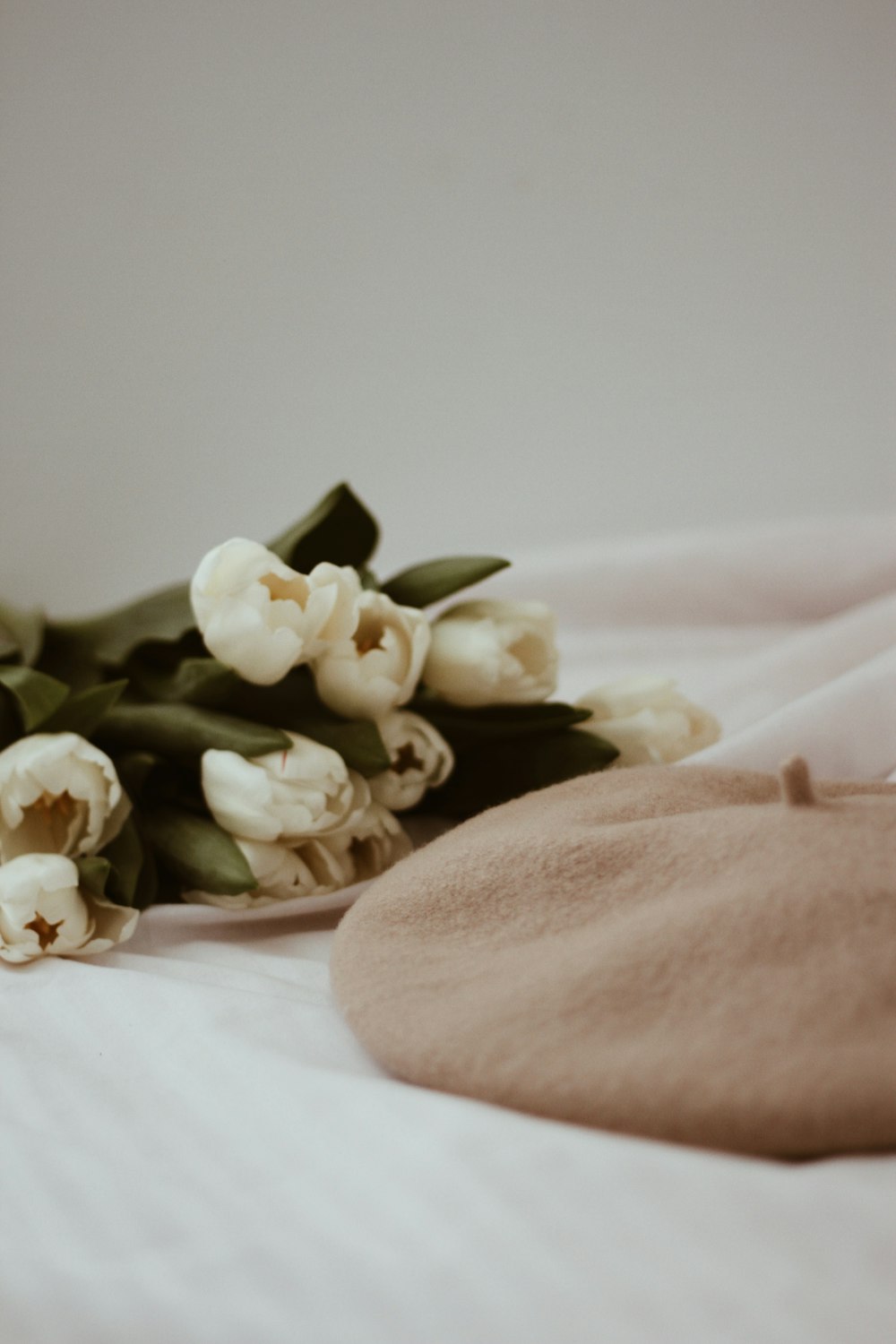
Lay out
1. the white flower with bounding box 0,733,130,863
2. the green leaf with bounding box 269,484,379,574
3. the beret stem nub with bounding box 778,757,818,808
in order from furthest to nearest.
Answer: the green leaf with bounding box 269,484,379,574 < the white flower with bounding box 0,733,130,863 < the beret stem nub with bounding box 778,757,818,808

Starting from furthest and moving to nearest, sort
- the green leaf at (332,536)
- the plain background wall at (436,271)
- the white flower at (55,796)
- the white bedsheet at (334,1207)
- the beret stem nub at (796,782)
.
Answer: the plain background wall at (436,271), the green leaf at (332,536), the white flower at (55,796), the beret stem nub at (796,782), the white bedsheet at (334,1207)

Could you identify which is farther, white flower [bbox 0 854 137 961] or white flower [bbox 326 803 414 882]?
white flower [bbox 326 803 414 882]

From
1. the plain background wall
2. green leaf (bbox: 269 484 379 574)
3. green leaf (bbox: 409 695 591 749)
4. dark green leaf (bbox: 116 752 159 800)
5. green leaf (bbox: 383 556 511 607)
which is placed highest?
the plain background wall

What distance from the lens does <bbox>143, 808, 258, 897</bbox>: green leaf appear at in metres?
0.57

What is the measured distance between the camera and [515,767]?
673 millimetres

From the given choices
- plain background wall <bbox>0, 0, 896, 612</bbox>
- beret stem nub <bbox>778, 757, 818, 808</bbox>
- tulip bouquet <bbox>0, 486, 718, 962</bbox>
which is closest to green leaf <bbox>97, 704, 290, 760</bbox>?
tulip bouquet <bbox>0, 486, 718, 962</bbox>

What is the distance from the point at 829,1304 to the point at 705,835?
18cm

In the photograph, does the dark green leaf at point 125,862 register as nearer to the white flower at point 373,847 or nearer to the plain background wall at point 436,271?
the white flower at point 373,847

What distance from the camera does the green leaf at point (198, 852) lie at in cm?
57

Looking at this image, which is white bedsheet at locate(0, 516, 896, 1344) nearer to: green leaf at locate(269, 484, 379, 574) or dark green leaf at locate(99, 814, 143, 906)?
dark green leaf at locate(99, 814, 143, 906)

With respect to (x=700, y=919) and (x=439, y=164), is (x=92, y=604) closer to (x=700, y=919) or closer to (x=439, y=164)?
(x=439, y=164)

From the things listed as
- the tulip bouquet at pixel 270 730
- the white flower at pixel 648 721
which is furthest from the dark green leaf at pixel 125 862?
the white flower at pixel 648 721

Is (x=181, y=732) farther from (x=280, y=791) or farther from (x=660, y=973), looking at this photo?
(x=660, y=973)

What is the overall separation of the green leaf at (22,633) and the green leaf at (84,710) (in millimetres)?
112
